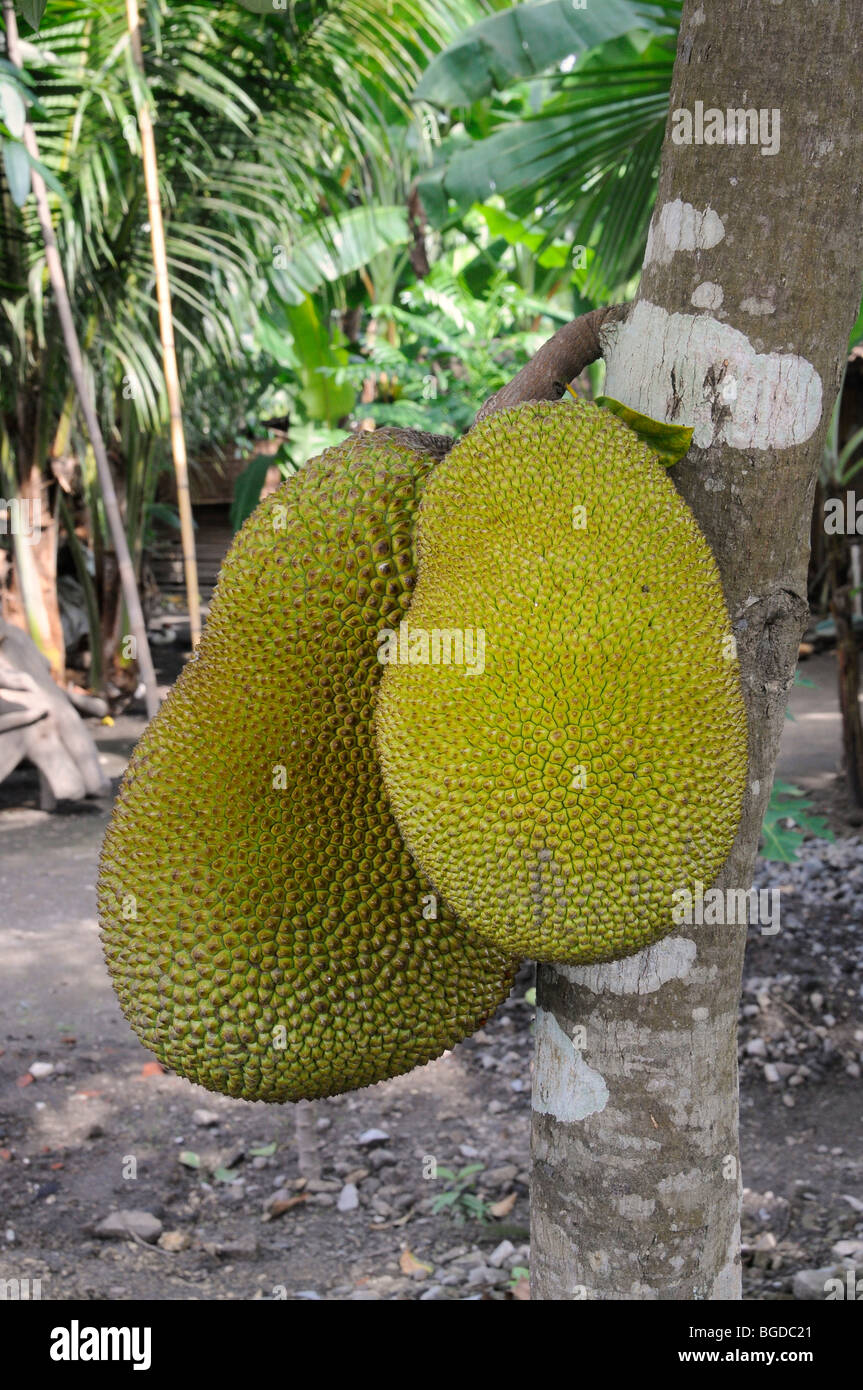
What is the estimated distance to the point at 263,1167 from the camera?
241 centimetres

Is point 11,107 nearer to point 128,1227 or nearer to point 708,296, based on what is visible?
point 708,296

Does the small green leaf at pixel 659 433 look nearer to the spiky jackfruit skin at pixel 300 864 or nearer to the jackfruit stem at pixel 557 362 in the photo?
the jackfruit stem at pixel 557 362

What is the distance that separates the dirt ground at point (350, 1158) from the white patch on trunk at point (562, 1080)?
1.19m

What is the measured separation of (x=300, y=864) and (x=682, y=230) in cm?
58

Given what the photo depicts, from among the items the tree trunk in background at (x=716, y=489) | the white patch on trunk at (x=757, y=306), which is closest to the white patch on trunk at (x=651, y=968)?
the tree trunk in background at (x=716, y=489)

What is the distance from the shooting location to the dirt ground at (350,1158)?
6.68 feet

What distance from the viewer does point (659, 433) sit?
0.82 m

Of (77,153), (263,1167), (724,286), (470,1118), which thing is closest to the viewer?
(724,286)

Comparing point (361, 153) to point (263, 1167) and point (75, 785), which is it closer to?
point (75, 785)

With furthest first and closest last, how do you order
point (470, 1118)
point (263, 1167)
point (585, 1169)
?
point (470, 1118)
point (263, 1167)
point (585, 1169)

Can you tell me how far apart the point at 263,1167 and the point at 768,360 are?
2106mm

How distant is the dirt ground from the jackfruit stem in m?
1.62
